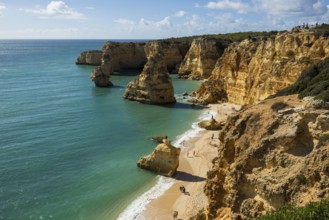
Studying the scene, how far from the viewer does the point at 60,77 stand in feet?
299

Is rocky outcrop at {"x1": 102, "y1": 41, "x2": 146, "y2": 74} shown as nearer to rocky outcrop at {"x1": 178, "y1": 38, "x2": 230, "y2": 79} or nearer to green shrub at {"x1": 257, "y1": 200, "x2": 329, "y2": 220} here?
rocky outcrop at {"x1": 178, "y1": 38, "x2": 230, "y2": 79}

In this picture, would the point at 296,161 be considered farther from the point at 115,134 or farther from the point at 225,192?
the point at 115,134

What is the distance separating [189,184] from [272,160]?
13.8m

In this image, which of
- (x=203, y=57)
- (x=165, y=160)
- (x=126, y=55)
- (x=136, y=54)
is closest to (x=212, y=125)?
(x=165, y=160)

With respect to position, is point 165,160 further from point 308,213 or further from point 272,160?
point 308,213

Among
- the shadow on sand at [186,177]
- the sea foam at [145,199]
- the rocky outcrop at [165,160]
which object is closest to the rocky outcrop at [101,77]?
the rocky outcrop at [165,160]

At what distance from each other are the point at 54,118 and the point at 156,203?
27.4m

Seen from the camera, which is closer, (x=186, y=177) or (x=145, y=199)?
(x=145, y=199)

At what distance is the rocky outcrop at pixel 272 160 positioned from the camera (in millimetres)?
13742

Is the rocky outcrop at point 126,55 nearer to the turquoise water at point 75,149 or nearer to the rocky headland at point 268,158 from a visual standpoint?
the turquoise water at point 75,149

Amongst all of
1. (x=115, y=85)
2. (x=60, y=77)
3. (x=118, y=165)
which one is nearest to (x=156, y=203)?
(x=118, y=165)

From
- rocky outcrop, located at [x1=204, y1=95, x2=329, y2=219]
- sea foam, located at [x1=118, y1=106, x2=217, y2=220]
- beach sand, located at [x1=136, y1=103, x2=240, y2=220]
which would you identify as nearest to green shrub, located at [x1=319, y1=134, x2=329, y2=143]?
rocky outcrop, located at [x1=204, y1=95, x2=329, y2=219]

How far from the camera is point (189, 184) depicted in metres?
28.4

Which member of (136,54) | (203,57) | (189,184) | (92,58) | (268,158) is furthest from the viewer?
(92,58)
